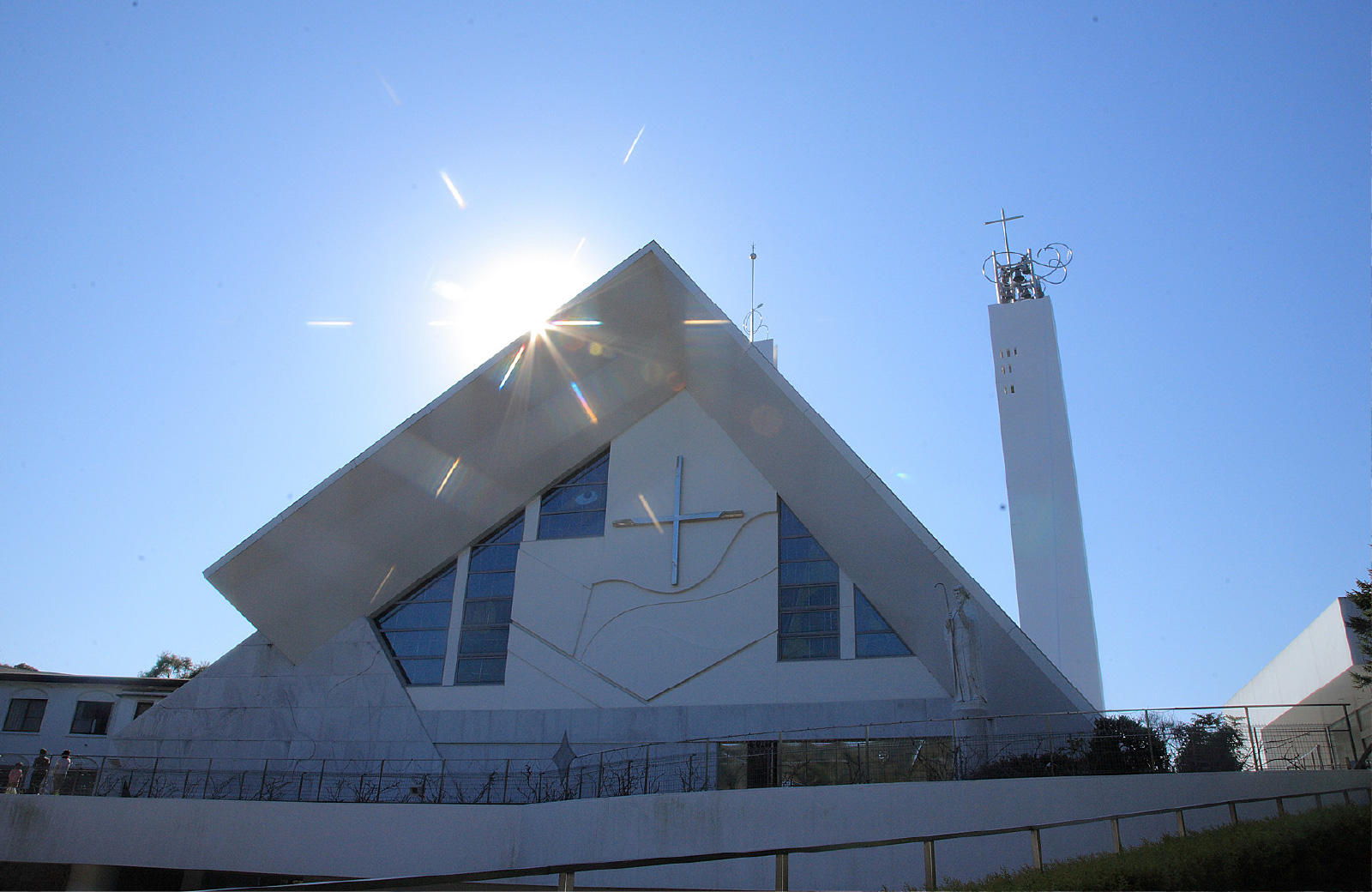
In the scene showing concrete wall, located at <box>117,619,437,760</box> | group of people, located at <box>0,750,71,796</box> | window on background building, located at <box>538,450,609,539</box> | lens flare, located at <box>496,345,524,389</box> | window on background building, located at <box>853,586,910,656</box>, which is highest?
lens flare, located at <box>496,345,524,389</box>

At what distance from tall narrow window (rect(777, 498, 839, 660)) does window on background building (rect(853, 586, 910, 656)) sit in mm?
361

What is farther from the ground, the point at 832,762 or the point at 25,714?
the point at 25,714

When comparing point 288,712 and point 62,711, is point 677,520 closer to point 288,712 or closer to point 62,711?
point 288,712

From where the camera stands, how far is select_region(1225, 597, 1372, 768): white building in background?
1023 cm

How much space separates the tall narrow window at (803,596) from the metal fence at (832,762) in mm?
3755

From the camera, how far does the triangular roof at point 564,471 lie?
15.7 meters

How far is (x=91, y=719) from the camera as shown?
69.7 feet

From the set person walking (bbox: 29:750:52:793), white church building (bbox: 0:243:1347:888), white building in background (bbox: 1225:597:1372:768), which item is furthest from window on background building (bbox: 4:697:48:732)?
white building in background (bbox: 1225:597:1372:768)

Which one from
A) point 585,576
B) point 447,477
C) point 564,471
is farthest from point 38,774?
point 564,471

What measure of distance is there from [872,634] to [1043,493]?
8578 millimetres

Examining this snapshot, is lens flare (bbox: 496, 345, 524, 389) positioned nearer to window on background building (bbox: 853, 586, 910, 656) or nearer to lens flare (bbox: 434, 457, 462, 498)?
lens flare (bbox: 434, 457, 462, 498)

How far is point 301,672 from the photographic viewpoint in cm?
1855

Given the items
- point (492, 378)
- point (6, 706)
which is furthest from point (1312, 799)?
point (6, 706)

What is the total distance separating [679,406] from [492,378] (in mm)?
4279
